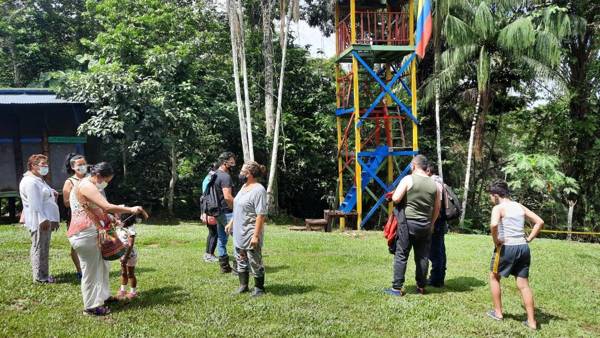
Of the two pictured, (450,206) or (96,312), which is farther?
(450,206)

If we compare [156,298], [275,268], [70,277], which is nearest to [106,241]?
[156,298]

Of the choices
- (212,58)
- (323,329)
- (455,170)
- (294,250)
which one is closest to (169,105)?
(212,58)

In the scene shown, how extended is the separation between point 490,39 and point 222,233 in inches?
536

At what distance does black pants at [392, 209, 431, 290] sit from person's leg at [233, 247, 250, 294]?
1834 mm

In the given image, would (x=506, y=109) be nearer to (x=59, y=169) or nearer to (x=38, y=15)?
(x=59, y=169)

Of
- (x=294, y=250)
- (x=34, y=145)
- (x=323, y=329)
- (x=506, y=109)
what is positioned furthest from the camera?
(x=506, y=109)

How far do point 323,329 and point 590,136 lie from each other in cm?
1735

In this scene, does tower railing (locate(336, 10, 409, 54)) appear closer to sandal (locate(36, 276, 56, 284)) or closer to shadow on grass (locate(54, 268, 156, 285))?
shadow on grass (locate(54, 268, 156, 285))

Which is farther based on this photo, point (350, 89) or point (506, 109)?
point (506, 109)

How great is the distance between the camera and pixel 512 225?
511cm

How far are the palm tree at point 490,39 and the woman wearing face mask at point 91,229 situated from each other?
14.1 metres

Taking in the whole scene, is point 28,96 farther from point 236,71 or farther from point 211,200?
point 211,200

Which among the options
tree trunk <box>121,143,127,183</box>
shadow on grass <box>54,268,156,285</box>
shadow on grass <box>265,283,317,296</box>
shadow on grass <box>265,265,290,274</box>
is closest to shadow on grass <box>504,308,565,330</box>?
shadow on grass <box>265,283,317,296</box>

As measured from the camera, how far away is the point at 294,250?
9.55 m
